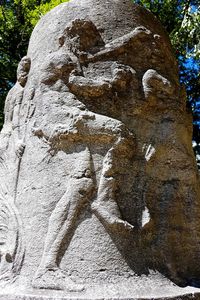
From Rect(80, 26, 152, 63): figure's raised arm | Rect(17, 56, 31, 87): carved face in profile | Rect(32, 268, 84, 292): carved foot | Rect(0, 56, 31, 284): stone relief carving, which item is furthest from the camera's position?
Rect(17, 56, 31, 87): carved face in profile

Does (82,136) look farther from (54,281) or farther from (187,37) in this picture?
(187,37)

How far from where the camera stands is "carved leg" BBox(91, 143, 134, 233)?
3381 mm

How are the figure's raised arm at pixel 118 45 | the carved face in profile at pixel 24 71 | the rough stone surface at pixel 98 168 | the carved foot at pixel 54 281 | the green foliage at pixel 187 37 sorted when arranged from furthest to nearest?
the green foliage at pixel 187 37 < the carved face in profile at pixel 24 71 < the figure's raised arm at pixel 118 45 < the rough stone surface at pixel 98 168 < the carved foot at pixel 54 281

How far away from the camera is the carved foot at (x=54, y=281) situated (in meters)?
3.11

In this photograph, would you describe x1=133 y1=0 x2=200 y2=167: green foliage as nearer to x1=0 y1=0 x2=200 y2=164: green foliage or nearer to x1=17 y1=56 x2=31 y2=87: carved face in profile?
x1=0 y1=0 x2=200 y2=164: green foliage

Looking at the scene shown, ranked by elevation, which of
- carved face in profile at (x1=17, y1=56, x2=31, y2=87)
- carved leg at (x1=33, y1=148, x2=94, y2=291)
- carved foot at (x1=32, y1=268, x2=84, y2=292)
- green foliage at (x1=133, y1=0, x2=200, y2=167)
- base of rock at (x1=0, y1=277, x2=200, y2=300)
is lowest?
base of rock at (x1=0, y1=277, x2=200, y2=300)

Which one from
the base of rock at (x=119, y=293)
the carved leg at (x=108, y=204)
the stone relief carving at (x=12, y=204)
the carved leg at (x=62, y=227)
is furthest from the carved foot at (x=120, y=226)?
the stone relief carving at (x=12, y=204)

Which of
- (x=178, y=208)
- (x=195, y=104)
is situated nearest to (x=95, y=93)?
(x=178, y=208)

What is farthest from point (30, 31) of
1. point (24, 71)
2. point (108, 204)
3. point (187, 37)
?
point (108, 204)

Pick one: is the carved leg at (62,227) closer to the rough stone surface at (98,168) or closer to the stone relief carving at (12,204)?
the rough stone surface at (98,168)

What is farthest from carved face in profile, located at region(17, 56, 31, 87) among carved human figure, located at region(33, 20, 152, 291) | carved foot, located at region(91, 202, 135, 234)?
carved foot, located at region(91, 202, 135, 234)

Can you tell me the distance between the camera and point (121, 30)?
4281 millimetres

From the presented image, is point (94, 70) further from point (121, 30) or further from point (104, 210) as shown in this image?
point (104, 210)

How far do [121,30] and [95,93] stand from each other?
863mm
